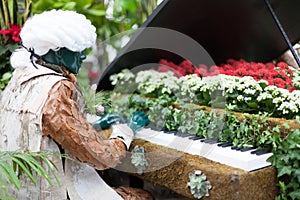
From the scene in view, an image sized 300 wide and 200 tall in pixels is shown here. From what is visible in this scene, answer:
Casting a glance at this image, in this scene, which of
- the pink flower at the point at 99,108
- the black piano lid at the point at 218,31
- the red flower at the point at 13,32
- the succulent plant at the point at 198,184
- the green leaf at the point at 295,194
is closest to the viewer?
the green leaf at the point at 295,194

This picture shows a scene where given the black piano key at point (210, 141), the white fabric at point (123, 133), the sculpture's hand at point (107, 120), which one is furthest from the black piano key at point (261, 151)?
the sculpture's hand at point (107, 120)

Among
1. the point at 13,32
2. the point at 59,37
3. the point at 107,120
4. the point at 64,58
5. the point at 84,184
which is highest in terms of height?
the point at 59,37

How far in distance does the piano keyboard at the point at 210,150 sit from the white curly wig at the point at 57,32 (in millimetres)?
659

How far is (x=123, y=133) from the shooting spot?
2.23 meters

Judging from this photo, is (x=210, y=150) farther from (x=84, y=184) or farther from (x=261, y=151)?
(x=84, y=184)

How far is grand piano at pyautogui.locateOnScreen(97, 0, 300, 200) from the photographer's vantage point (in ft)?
5.82

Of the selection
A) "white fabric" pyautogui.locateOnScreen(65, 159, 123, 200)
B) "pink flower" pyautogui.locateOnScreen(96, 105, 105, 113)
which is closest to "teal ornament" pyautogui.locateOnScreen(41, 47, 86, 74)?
"pink flower" pyautogui.locateOnScreen(96, 105, 105, 113)

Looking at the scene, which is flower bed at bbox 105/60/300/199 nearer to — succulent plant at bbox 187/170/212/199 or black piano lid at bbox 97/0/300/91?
black piano lid at bbox 97/0/300/91

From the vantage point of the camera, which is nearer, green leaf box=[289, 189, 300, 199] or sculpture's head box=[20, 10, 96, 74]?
green leaf box=[289, 189, 300, 199]

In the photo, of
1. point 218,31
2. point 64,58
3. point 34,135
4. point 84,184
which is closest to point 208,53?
point 218,31

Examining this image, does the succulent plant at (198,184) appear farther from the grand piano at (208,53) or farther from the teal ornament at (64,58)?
the teal ornament at (64,58)

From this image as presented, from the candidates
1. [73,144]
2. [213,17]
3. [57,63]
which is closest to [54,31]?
[57,63]

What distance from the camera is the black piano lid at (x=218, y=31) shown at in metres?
2.61

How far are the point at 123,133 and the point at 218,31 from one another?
1.22 metres
